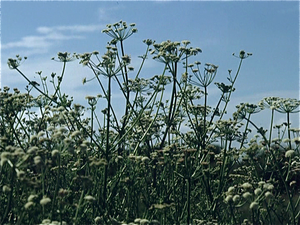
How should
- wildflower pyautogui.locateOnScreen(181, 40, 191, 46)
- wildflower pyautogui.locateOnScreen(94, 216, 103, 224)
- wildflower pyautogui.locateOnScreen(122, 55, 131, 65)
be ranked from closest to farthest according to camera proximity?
wildflower pyautogui.locateOnScreen(94, 216, 103, 224) < wildflower pyautogui.locateOnScreen(122, 55, 131, 65) < wildflower pyautogui.locateOnScreen(181, 40, 191, 46)

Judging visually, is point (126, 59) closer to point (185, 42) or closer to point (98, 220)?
point (185, 42)

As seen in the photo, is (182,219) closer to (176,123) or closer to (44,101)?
(176,123)

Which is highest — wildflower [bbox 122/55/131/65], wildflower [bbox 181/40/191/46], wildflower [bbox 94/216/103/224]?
wildflower [bbox 181/40/191/46]

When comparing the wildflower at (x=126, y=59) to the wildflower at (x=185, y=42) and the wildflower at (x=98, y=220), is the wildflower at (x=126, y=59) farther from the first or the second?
the wildflower at (x=98, y=220)

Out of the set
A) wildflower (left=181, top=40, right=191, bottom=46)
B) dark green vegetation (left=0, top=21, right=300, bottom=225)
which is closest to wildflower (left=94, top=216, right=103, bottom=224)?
dark green vegetation (left=0, top=21, right=300, bottom=225)

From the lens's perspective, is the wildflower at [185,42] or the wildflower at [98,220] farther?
the wildflower at [185,42]

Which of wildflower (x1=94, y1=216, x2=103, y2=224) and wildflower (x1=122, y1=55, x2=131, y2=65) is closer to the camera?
wildflower (x1=94, y1=216, x2=103, y2=224)

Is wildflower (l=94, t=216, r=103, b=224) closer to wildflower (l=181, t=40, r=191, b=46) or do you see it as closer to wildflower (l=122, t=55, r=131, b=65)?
wildflower (l=122, t=55, r=131, b=65)

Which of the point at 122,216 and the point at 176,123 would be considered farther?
the point at 176,123

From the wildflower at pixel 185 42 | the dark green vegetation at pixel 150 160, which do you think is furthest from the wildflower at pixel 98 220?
the wildflower at pixel 185 42

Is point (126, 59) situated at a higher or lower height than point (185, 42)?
lower

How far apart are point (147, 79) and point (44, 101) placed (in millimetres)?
1989

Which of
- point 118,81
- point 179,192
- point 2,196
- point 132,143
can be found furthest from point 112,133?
point 2,196

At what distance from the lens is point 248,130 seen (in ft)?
28.1
